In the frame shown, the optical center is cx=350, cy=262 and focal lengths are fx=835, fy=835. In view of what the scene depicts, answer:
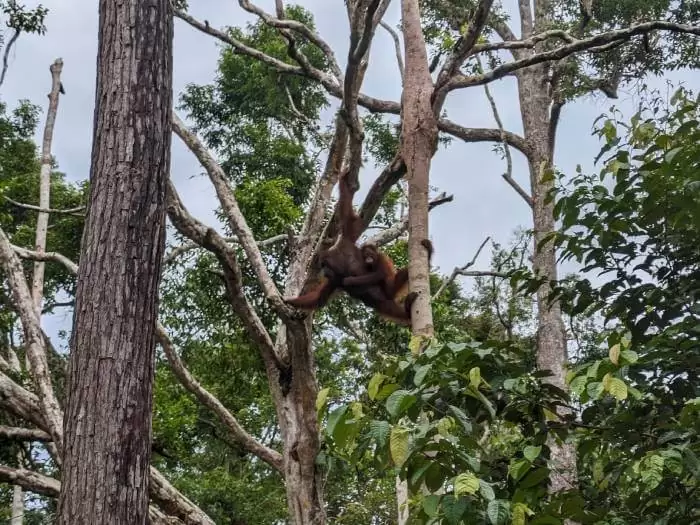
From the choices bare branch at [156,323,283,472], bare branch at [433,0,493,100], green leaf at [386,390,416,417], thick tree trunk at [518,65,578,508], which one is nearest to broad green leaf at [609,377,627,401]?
green leaf at [386,390,416,417]

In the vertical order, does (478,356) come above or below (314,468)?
below

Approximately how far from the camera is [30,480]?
723 centimetres

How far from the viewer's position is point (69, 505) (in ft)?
9.26

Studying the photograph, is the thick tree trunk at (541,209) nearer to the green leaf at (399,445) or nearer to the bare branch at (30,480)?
the bare branch at (30,480)

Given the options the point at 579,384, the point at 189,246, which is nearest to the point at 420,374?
the point at 579,384

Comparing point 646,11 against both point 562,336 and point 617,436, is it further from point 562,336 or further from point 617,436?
point 617,436

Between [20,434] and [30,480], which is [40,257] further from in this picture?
[30,480]

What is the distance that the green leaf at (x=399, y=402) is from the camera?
2.51 metres

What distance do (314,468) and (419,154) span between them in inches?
122

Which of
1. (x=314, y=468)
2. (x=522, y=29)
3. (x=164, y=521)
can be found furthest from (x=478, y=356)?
(x=522, y=29)

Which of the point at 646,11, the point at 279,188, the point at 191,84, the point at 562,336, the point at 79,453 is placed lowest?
the point at 79,453

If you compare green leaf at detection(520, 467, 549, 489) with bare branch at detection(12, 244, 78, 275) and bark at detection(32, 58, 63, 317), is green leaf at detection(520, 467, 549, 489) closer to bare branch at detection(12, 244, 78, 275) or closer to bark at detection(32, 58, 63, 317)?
bare branch at detection(12, 244, 78, 275)

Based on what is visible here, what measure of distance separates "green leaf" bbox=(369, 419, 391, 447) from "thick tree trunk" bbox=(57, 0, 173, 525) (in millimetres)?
898

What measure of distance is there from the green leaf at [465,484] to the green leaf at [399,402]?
10.7 inches
